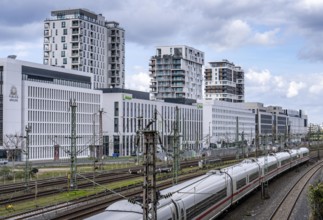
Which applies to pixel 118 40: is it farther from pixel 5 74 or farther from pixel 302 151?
pixel 302 151

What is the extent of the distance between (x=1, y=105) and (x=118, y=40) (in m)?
86.9

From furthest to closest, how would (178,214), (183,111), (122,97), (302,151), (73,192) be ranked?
(183,111) → (122,97) → (302,151) → (73,192) → (178,214)

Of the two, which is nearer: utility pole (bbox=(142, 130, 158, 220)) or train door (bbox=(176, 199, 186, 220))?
utility pole (bbox=(142, 130, 158, 220))

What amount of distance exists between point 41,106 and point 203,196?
9701cm

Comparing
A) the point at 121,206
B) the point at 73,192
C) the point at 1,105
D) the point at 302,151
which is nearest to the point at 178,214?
the point at 121,206

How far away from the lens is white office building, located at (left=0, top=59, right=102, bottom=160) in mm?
114312

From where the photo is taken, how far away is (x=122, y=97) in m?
148

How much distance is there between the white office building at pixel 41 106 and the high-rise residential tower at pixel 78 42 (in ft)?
107

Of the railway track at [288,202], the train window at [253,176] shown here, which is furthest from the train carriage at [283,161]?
the train window at [253,176]

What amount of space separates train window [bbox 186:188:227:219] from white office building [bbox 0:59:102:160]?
75372mm

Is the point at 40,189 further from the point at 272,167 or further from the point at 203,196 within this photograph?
the point at 203,196

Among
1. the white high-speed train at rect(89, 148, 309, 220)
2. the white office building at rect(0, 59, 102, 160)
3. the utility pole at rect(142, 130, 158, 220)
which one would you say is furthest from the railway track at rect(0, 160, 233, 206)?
the white office building at rect(0, 59, 102, 160)

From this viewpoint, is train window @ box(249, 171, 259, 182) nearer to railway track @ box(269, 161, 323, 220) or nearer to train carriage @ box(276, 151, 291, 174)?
railway track @ box(269, 161, 323, 220)

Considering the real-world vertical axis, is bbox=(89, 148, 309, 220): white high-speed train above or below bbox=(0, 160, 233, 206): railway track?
above
